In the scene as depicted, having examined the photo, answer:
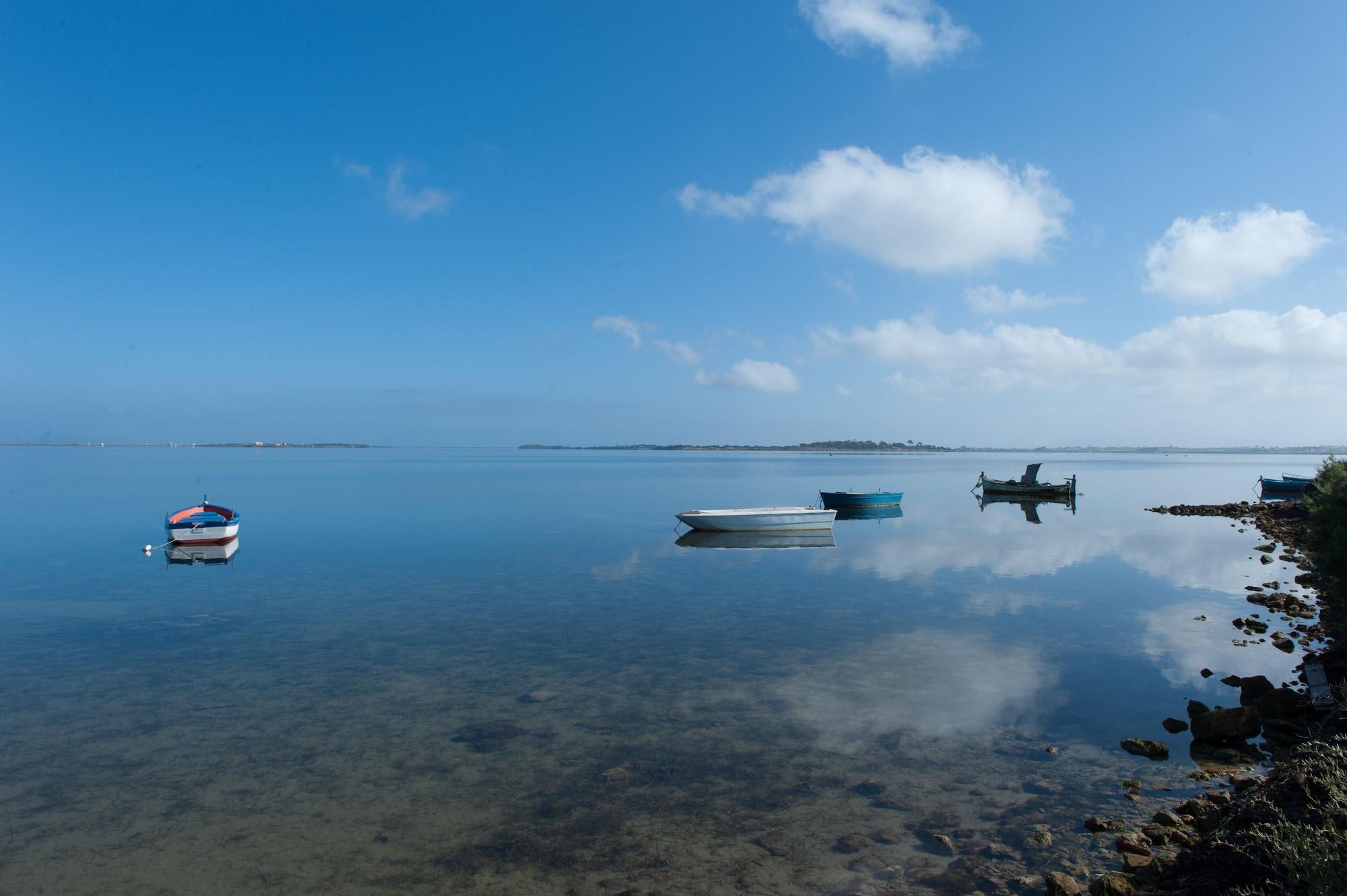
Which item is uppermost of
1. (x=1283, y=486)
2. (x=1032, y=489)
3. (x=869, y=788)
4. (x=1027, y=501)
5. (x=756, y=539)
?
(x=1283, y=486)

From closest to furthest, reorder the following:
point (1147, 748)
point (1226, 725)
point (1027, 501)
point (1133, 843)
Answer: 1. point (1133, 843)
2. point (1147, 748)
3. point (1226, 725)
4. point (1027, 501)

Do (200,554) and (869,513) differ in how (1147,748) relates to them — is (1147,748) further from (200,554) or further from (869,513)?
(869,513)

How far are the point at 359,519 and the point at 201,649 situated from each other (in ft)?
90.2

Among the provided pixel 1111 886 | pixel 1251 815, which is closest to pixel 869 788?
pixel 1111 886

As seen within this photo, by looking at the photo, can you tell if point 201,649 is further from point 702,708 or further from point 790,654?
point 790,654

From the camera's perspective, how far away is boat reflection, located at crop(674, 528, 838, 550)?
1293 inches

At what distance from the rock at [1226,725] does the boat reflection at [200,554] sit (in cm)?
2864

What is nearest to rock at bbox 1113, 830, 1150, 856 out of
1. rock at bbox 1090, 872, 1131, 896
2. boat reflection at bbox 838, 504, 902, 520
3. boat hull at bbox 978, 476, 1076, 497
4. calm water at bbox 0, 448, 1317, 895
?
calm water at bbox 0, 448, 1317, 895

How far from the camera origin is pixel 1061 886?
6441 mm

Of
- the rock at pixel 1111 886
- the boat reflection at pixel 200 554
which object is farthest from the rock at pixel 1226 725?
the boat reflection at pixel 200 554

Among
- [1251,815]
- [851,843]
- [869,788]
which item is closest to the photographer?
[1251,815]

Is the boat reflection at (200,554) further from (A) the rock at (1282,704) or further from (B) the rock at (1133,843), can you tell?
(A) the rock at (1282,704)

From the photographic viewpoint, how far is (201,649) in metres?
15.3

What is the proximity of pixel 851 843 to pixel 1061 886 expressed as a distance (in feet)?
6.45
